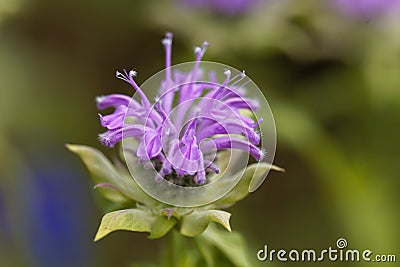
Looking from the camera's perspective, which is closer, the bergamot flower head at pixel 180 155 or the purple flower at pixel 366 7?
the bergamot flower head at pixel 180 155

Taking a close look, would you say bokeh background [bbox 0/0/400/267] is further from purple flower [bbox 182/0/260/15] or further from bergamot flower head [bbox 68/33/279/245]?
bergamot flower head [bbox 68/33/279/245]

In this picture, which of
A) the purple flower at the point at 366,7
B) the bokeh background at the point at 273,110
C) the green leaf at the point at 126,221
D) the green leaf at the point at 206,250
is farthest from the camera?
the purple flower at the point at 366,7

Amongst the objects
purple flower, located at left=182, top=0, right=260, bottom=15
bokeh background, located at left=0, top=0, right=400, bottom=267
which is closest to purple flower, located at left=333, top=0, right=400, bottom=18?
bokeh background, located at left=0, top=0, right=400, bottom=267

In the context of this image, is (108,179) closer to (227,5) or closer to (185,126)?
(185,126)

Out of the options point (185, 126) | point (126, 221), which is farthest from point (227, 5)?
point (126, 221)

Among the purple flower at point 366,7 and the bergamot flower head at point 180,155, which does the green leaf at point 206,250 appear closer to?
the bergamot flower head at point 180,155

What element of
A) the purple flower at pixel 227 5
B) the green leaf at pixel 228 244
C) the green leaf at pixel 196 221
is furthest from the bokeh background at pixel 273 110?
the green leaf at pixel 196 221
